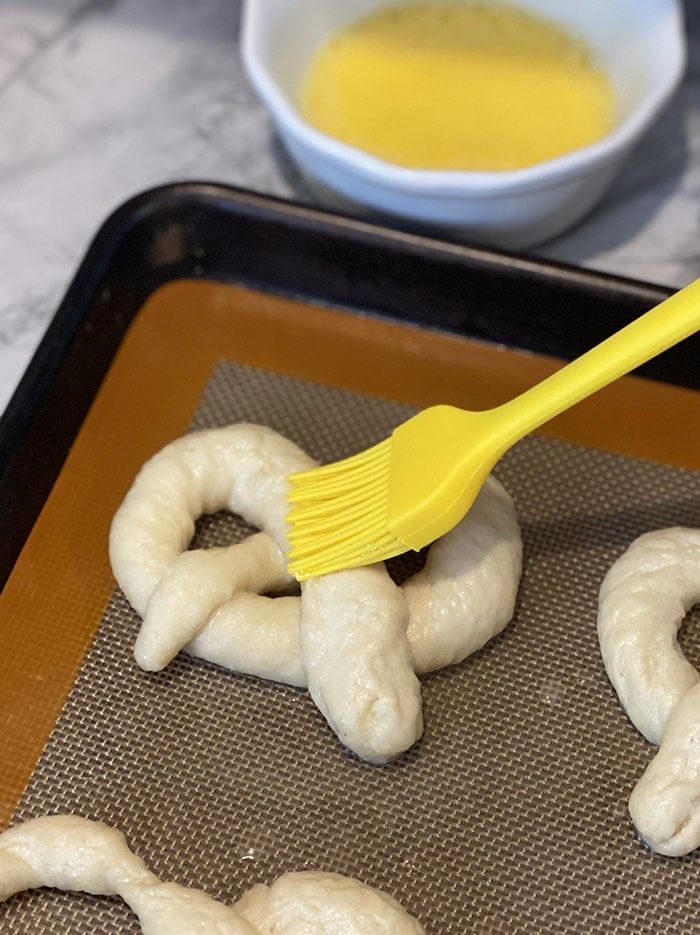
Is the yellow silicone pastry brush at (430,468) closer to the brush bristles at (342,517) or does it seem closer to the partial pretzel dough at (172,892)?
the brush bristles at (342,517)

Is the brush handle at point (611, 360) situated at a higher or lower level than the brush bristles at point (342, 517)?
higher

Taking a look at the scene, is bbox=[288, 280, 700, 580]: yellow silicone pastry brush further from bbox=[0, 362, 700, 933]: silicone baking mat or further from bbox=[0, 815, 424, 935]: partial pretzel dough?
bbox=[0, 815, 424, 935]: partial pretzel dough

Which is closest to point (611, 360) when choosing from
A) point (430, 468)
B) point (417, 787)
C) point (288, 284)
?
point (430, 468)

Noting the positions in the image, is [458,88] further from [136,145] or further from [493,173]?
[136,145]

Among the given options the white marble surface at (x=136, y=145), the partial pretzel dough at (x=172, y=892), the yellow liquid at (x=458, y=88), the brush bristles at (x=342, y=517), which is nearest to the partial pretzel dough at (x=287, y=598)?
the brush bristles at (x=342, y=517)

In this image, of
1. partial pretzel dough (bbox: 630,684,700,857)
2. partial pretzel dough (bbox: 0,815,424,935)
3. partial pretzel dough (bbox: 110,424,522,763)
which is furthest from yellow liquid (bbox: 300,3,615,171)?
partial pretzel dough (bbox: 0,815,424,935)

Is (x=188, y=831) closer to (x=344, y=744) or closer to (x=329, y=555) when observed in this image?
(x=344, y=744)
